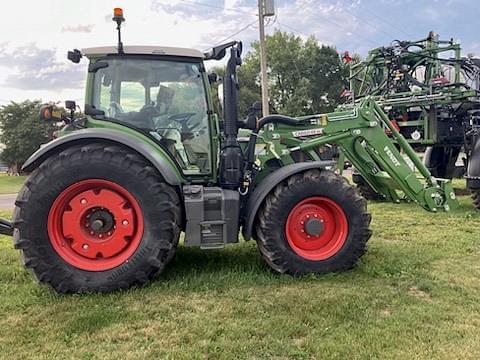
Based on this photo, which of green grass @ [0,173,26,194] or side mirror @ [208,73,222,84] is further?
green grass @ [0,173,26,194]

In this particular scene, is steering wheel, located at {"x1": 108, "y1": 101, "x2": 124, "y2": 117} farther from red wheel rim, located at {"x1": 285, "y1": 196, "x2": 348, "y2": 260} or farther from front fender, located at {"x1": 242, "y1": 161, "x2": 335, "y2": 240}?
red wheel rim, located at {"x1": 285, "y1": 196, "x2": 348, "y2": 260}

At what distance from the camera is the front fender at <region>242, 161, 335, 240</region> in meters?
4.46

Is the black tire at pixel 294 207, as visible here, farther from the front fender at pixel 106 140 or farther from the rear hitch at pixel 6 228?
the rear hitch at pixel 6 228

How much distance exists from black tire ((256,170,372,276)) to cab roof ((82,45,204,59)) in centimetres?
158

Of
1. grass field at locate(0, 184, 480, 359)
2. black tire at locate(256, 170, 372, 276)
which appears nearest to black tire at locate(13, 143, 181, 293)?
grass field at locate(0, 184, 480, 359)

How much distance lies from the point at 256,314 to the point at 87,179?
1868 mm

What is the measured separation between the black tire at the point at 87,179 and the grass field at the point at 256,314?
0.16 meters

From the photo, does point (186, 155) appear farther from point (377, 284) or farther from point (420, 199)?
point (420, 199)

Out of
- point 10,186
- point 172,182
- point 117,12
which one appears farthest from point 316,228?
point 10,186

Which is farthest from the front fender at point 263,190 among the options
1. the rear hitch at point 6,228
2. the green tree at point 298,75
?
the green tree at point 298,75

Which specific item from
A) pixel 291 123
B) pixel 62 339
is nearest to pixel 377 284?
pixel 291 123

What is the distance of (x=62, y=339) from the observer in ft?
10.6

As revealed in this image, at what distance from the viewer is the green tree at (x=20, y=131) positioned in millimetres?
32125

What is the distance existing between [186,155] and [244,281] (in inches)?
53.7
